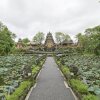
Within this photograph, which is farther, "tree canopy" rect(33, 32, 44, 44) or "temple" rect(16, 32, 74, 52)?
"tree canopy" rect(33, 32, 44, 44)

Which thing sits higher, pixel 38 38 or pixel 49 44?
pixel 38 38

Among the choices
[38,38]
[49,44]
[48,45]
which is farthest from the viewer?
[38,38]

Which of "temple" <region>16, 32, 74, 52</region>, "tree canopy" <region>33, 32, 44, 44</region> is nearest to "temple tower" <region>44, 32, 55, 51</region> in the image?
"temple" <region>16, 32, 74, 52</region>

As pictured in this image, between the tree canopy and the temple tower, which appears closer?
A: the temple tower

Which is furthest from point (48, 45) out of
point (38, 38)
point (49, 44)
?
point (38, 38)

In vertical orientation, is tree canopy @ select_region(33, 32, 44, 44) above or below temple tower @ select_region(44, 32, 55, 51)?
above

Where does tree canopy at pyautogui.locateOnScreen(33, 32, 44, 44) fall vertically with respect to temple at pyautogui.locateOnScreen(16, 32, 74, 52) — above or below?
above

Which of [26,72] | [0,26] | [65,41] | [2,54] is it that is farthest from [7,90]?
[65,41]

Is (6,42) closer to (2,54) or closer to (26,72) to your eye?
(2,54)

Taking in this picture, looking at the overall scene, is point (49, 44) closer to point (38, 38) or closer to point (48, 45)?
point (48, 45)

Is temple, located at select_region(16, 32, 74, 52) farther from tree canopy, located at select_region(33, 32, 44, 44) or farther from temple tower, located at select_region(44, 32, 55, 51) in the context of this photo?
tree canopy, located at select_region(33, 32, 44, 44)

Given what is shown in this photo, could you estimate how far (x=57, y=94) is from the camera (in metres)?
14.9

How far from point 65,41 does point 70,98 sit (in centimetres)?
10544

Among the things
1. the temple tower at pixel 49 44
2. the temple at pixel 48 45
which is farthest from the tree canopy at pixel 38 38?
the temple tower at pixel 49 44
